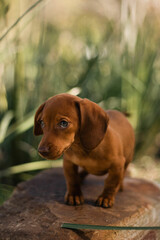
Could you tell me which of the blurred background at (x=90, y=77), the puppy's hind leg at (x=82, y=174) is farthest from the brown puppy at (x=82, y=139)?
the blurred background at (x=90, y=77)

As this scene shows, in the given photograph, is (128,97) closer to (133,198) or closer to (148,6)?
(148,6)

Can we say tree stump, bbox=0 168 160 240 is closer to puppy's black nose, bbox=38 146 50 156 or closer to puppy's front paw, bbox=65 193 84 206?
puppy's front paw, bbox=65 193 84 206

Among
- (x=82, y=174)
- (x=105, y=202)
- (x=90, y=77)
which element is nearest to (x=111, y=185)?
(x=105, y=202)

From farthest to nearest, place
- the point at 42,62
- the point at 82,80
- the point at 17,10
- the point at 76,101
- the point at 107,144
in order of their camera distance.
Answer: the point at 42,62, the point at 82,80, the point at 17,10, the point at 107,144, the point at 76,101

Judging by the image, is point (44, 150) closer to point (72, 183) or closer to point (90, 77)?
point (72, 183)

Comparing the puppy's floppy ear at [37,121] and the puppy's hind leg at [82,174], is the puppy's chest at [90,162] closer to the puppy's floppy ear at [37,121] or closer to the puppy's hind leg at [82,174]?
the puppy's floppy ear at [37,121]

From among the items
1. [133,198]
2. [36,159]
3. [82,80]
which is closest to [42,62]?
[82,80]
